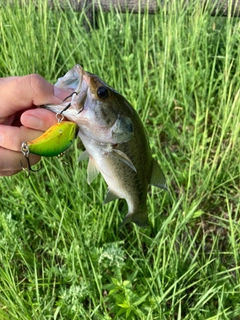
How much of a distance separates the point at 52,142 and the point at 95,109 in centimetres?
17

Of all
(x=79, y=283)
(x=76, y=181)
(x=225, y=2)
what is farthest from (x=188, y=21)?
(x=79, y=283)

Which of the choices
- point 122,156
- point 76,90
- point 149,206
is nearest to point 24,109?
point 76,90

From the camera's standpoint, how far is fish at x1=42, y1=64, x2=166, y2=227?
96cm

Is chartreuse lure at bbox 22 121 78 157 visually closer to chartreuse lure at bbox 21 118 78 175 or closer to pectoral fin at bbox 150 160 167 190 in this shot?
chartreuse lure at bbox 21 118 78 175

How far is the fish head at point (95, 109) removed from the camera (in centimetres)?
96

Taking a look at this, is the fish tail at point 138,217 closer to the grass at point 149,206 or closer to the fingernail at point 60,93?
the grass at point 149,206

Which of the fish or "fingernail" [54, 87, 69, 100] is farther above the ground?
"fingernail" [54, 87, 69, 100]

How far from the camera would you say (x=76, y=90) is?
3.16ft

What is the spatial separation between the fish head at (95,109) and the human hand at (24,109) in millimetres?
28

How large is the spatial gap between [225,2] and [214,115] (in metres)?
1.01

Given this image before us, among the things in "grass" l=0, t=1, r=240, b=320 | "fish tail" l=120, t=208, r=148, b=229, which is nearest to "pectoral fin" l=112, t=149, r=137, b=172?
"fish tail" l=120, t=208, r=148, b=229

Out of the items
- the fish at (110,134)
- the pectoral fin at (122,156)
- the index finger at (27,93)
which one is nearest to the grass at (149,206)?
the fish at (110,134)

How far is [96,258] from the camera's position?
1.53 metres

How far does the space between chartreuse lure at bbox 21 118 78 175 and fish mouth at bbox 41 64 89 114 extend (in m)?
0.05
